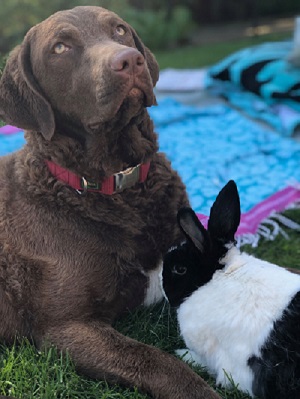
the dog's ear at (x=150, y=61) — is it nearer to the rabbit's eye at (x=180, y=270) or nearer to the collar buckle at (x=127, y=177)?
the collar buckle at (x=127, y=177)

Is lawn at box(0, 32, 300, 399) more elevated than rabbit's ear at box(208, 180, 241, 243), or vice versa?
rabbit's ear at box(208, 180, 241, 243)

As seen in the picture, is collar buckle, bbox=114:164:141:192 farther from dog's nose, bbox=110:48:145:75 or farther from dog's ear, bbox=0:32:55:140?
dog's nose, bbox=110:48:145:75

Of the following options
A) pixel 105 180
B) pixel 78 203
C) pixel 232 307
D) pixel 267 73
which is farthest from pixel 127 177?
pixel 267 73

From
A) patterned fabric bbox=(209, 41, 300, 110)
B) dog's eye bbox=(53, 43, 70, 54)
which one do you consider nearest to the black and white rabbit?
dog's eye bbox=(53, 43, 70, 54)

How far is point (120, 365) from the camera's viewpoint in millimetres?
2363

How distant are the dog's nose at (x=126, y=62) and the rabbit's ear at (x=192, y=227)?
23.2 inches

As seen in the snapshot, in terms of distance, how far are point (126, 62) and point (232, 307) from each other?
103 cm

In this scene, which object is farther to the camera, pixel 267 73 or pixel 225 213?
pixel 267 73

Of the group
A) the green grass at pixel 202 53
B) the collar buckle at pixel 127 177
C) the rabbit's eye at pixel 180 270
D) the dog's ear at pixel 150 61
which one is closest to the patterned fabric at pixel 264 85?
the green grass at pixel 202 53

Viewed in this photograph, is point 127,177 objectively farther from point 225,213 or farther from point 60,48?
point 60,48

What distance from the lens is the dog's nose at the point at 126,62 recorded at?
2240 mm

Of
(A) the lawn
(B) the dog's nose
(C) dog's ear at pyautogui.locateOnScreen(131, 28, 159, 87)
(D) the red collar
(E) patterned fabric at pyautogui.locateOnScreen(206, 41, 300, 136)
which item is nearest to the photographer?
(B) the dog's nose

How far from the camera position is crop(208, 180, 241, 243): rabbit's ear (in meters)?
2.37

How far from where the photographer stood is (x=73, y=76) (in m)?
2.48
